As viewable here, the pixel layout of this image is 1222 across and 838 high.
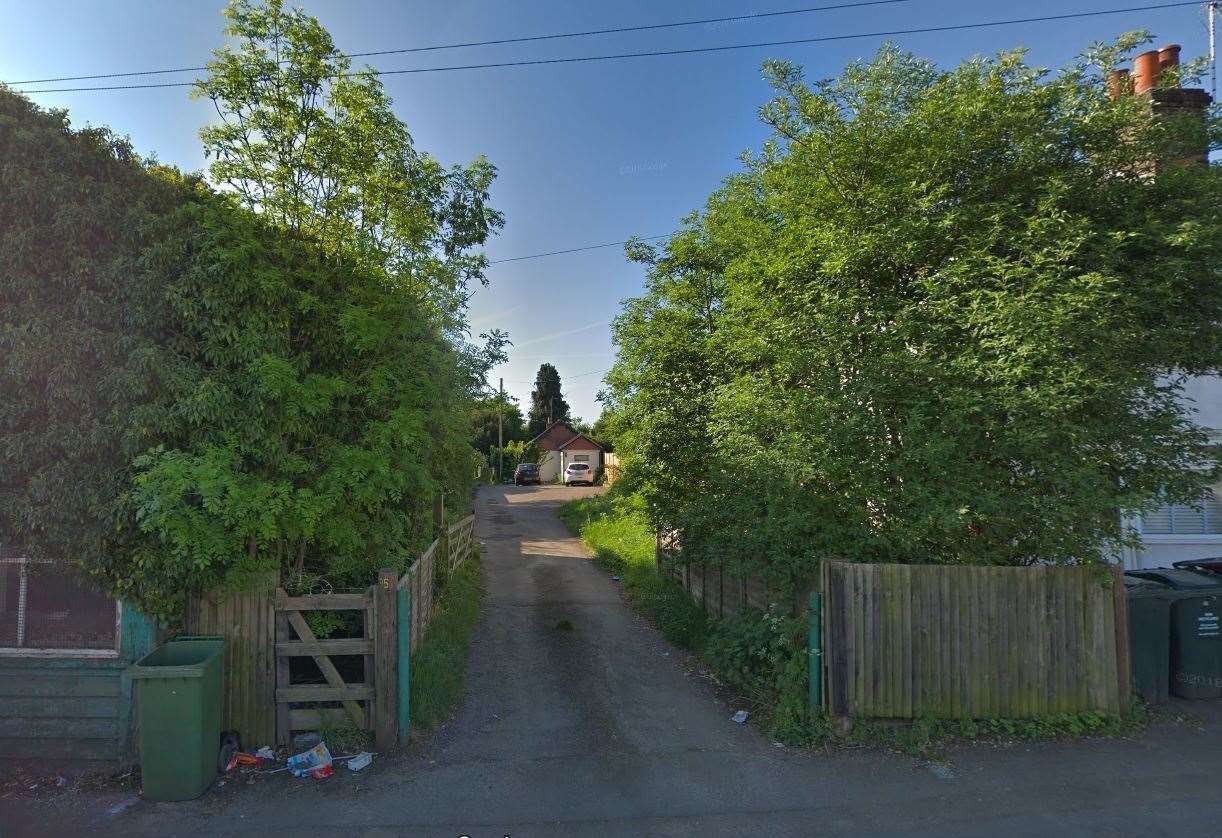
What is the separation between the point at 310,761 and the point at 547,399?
217 feet

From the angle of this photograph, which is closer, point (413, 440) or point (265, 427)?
point (265, 427)

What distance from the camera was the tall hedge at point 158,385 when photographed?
481 centimetres

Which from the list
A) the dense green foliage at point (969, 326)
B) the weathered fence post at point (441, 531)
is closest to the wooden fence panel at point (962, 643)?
the dense green foliage at point (969, 326)

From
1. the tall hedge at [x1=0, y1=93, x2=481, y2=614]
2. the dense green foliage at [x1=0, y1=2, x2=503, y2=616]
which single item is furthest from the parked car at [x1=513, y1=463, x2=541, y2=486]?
the tall hedge at [x1=0, y1=93, x2=481, y2=614]

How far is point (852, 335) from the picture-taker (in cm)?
651

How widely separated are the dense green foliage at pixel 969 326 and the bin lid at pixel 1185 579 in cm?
147

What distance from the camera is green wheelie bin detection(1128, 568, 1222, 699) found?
6355mm

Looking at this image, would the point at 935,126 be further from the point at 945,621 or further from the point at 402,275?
the point at 402,275

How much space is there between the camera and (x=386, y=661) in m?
5.45

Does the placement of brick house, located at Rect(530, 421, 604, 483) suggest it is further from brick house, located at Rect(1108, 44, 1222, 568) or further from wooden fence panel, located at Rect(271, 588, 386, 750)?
wooden fence panel, located at Rect(271, 588, 386, 750)

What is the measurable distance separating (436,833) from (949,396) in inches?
211

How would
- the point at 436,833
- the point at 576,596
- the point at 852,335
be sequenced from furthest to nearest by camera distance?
the point at 576,596 → the point at 852,335 → the point at 436,833

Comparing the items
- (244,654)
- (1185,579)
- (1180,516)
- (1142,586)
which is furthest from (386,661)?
(1180,516)

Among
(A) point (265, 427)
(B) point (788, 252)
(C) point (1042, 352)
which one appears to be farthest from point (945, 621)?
(A) point (265, 427)
